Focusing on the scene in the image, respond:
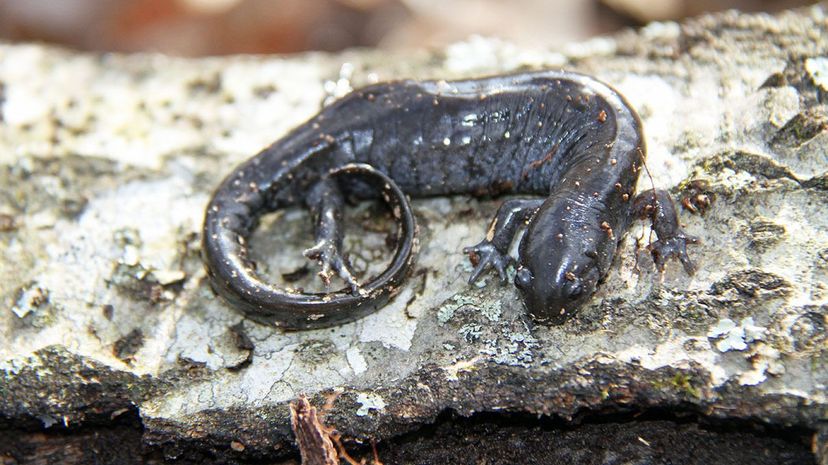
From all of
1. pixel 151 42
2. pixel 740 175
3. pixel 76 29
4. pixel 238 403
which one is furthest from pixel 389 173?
pixel 76 29

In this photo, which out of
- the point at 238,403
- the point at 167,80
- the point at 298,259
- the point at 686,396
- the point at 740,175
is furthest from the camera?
the point at 167,80

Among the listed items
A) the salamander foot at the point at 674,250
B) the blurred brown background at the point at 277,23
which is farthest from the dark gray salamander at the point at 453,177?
the blurred brown background at the point at 277,23

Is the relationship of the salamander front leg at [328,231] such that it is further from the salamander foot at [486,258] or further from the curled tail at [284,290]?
the salamander foot at [486,258]

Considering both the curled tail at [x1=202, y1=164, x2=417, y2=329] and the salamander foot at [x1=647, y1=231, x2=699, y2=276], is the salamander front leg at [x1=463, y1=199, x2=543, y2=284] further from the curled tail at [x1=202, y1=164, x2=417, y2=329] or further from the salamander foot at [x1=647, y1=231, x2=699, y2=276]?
the salamander foot at [x1=647, y1=231, x2=699, y2=276]

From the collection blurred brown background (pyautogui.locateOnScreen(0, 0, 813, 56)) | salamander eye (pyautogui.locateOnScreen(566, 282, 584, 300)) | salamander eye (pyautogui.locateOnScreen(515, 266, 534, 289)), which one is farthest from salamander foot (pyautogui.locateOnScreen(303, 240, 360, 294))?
blurred brown background (pyautogui.locateOnScreen(0, 0, 813, 56))

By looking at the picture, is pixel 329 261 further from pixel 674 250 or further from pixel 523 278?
pixel 674 250

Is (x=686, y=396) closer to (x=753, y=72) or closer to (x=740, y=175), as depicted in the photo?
(x=740, y=175)

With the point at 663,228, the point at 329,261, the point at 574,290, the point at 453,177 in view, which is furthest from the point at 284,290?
the point at 663,228
